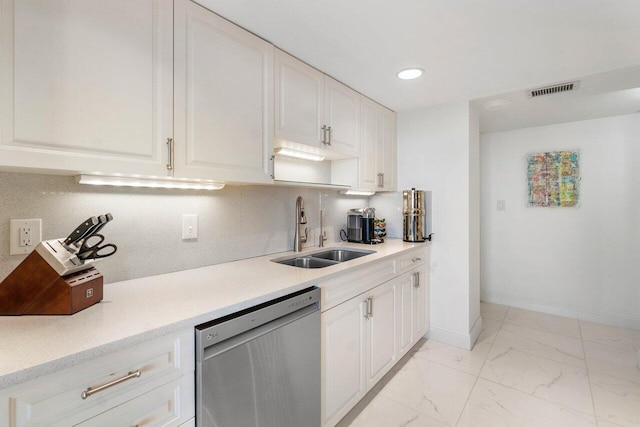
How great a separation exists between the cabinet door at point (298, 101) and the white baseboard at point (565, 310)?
3181 millimetres

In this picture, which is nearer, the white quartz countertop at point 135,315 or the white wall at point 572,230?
the white quartz countertop at point 135,315

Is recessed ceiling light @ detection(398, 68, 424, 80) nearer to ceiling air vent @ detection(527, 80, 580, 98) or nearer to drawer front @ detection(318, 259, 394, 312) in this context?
ceiling air vent @ detection(527, 80, 580, 98)

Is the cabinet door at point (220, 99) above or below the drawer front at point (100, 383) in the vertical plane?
above

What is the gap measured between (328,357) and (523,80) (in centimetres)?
234

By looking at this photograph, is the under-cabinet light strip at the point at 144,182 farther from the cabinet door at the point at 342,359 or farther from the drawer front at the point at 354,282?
the cabinet door at the point at 342,359

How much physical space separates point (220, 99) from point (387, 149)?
1767mm

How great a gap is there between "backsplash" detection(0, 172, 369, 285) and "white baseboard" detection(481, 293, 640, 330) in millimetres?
2970

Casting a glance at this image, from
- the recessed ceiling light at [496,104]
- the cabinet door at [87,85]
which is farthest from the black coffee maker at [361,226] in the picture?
the cabinet door at [87,85]

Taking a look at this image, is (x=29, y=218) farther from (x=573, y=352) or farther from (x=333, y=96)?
(x=573, y=352)

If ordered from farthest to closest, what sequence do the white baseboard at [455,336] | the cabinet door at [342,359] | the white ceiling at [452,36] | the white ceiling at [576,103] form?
the white baseboard at [455,336], the white ceiling at [576,103], the cabinet door at [342,359], the white ceiling at [452,36]

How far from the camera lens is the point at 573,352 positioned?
2467 mm

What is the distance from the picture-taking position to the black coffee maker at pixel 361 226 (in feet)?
8.33

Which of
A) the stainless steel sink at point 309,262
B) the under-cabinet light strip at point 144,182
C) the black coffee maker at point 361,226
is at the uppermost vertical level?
the under-cabinet light strip at point 144,182

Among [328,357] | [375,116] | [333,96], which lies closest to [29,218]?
[328,357]
